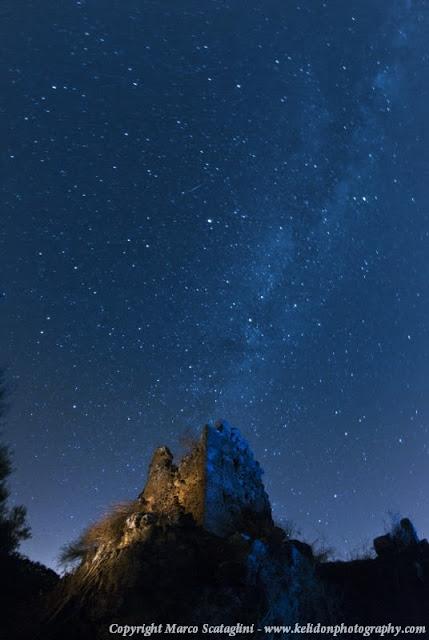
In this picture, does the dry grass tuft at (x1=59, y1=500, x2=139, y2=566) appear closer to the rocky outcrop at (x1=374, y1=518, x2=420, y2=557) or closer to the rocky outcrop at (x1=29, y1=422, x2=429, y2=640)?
the rocky outcrop at (x1=29, y1=422, x2=429, y2=640)

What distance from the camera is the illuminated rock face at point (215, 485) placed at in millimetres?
9883

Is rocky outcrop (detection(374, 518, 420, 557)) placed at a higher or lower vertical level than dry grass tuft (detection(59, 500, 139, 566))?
lower

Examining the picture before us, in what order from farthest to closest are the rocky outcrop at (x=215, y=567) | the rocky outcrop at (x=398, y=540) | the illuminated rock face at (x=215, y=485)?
the rocky outcrop at (x=398, y=540), the illuminated rock face at (x=215, y=485), the rocky outcrop at (x=215, y=567)

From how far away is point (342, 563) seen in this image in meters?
12.0

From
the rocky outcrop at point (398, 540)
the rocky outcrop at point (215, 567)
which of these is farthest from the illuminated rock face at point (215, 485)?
the rocky outcrop at point (398, 540)

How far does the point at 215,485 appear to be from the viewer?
33.7 feet

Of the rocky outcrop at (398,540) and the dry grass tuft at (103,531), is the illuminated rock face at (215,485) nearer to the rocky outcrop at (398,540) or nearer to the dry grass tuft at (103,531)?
the dry grass tuft at (103,531)

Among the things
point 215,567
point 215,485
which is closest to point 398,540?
point 215,485

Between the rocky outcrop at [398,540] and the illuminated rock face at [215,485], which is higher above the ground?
the illuminated rock face at [215,485]

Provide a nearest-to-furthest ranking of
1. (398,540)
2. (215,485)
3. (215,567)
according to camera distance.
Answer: (215,567) < (215,485) < (398,540)

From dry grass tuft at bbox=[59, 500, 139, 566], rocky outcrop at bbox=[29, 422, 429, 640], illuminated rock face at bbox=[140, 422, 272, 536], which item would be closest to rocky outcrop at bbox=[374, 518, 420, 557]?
rocky outcrop at bbox=[29, 422, 429, 640]

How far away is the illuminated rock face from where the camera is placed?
988 centimetres

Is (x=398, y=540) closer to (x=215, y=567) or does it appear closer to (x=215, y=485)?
(x=215, y=485)

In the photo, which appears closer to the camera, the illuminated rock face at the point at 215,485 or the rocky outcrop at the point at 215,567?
the rocky outcrop at the point at 215,567
